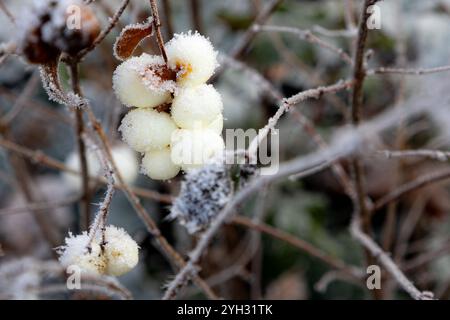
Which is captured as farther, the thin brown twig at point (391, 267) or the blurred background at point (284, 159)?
the blurred background at point (284, 159)

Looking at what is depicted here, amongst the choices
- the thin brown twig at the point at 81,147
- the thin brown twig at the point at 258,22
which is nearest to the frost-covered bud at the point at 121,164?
the thin brown twig at the point at 81,147

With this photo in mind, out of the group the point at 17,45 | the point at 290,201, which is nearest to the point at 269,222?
the point at 290,201

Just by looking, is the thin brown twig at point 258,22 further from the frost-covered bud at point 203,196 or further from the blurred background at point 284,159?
the frost-covered bud at point 203,196

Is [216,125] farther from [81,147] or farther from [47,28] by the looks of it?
[81,147]

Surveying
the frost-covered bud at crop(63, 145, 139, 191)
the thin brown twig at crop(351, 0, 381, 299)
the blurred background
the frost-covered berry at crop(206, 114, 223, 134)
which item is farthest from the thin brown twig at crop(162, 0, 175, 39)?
the frost-covered berry at crop(206, 114, 223, 134)

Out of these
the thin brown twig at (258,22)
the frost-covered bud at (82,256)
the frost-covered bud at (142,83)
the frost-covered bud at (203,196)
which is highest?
the thin brown twig at (258,22)
